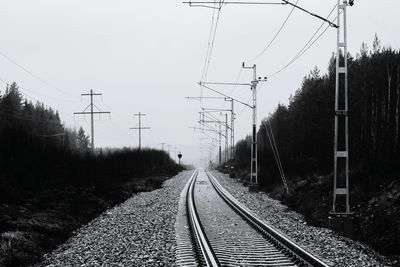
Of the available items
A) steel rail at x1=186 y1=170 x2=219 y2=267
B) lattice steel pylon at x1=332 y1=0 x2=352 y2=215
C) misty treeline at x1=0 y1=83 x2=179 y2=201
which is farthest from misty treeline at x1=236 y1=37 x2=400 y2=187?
misty treeline at x1=0 y1=83 x2=179 y2=201

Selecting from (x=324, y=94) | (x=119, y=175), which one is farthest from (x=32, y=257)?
(x=324, y=94)

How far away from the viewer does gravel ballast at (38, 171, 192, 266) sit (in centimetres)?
981

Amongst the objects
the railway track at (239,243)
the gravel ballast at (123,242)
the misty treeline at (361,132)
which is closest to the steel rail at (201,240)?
the railway track at (239,243)

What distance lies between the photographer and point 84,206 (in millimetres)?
18984

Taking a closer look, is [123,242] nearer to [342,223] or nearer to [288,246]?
[288,246]

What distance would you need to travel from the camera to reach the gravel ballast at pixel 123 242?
32.2 ft

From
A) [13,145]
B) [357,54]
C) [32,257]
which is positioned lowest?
[32,257]

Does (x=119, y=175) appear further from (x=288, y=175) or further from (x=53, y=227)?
(x=53, y=227)

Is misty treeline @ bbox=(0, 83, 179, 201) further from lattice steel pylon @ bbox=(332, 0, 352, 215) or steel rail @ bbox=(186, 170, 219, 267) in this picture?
lattice steel pylon @ bbox=(332, 0, 352, 215)

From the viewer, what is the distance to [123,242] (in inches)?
470

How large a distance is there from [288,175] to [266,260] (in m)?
17.7

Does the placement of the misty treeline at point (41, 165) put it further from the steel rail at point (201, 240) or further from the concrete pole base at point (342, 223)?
the concrete pole base at point (342, 223)

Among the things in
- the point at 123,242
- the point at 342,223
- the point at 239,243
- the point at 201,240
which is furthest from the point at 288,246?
the point at 123,242

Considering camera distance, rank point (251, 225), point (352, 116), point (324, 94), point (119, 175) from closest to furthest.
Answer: point (251, 225), point (119, 175), point (352, 116), point (324, 94)
